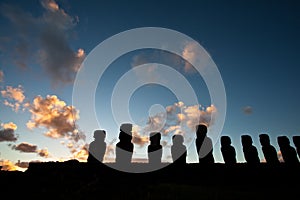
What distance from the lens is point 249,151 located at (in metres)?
26.4

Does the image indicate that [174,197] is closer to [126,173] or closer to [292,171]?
[126,173]

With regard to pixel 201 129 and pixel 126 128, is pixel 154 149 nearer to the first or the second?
pixel 126 128

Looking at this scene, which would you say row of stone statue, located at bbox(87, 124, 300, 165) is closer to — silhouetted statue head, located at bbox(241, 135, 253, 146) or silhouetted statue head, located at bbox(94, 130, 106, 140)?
silhouetted statue head, located at bbox(241, 135, 253, 146)

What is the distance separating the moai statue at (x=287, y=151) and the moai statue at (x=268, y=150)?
2.54 ft

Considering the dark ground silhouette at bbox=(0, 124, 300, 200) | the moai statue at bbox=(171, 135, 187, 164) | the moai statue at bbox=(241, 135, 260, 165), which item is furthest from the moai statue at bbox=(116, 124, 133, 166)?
the moai statue at bbox=(241, 135, 260, 165)

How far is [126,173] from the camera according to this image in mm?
26062

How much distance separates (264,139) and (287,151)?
2.55 meters

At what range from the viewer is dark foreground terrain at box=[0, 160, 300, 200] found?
15398mm

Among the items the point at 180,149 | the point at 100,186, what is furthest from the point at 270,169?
the point at 100,186

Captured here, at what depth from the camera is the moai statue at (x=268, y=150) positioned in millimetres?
26006

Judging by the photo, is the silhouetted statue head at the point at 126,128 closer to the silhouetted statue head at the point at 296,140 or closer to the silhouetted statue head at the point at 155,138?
Result: the silhouetted statue head at the point at 155,138

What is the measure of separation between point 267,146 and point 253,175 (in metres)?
→ 5.11

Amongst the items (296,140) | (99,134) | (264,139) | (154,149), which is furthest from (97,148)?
(296,140)

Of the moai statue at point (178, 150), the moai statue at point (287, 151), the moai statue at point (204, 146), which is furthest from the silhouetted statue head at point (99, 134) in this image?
the moai statue at point (287, 151)
